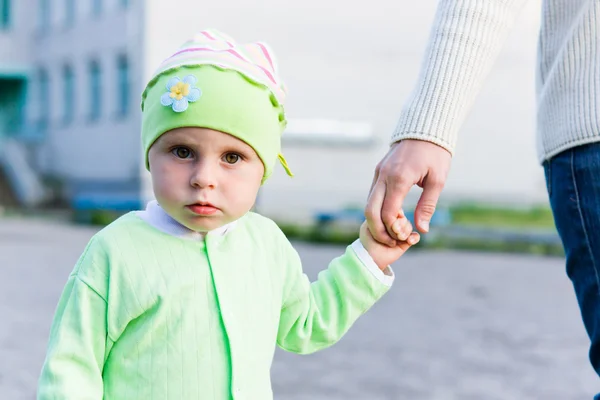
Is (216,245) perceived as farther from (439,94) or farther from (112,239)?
(439,94)

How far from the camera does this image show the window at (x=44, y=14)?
26062 mm

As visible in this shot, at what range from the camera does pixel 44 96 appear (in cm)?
2645

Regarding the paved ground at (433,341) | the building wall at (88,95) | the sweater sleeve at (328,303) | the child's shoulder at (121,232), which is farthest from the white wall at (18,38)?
the child's shoulder at (121,232)

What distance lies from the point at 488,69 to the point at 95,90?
21849 millimetres

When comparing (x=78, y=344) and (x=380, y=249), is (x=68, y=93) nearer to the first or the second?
(x=380, y=249)

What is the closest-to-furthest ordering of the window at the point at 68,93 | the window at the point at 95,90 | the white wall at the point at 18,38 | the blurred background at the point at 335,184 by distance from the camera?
the blurred background at the point at 335,184 < the window at the point at 95,90 < the window at the point at 68,93 < the white wall at the point at 18,38

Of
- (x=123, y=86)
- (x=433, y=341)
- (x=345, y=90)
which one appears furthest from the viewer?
(x=123, y=86)

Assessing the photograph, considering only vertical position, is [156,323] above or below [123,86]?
above

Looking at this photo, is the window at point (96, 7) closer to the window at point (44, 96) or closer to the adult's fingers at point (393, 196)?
the window at point (44, 96)

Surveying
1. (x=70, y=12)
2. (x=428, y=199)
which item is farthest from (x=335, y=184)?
(x=428, y=199)

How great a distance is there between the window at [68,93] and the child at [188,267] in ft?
75.9

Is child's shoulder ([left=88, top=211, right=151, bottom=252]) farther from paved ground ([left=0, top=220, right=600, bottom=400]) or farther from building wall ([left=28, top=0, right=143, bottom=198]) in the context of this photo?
building wall ([left=28, top=0, right=143, bottom=198])

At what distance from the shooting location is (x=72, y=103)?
81.6 feet

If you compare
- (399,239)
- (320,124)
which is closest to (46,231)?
(320,124)
